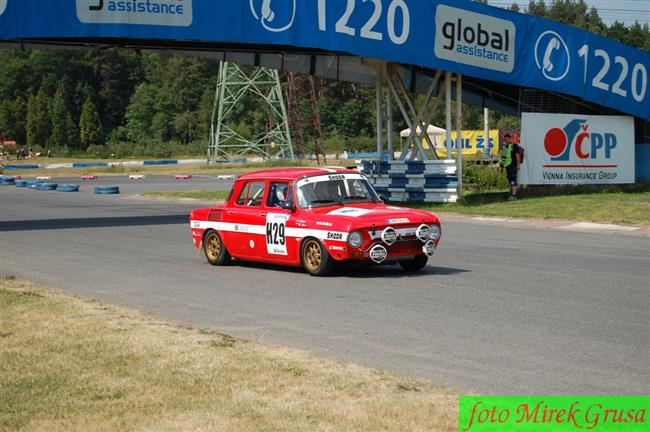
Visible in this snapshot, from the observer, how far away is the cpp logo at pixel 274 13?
2464 cm

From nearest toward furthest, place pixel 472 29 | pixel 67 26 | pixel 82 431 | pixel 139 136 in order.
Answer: pixel 82 431 < pixel 67 26 < pixel 472 29 < pixel 139 136

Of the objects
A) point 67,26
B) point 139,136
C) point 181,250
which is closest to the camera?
point 181,250

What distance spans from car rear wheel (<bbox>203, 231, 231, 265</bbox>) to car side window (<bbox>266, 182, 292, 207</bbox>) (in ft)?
3.90

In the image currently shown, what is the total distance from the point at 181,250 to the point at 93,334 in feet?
28.2

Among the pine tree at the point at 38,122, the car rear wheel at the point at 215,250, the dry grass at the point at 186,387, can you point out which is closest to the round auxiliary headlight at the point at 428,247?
the car rear wheel at the point at 215,250

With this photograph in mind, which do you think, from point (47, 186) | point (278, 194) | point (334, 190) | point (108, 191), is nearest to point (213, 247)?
point (278, 194)

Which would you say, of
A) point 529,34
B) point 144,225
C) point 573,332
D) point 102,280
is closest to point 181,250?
point 102,280

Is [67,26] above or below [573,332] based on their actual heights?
above

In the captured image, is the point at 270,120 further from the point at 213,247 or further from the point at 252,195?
the point at 252,195

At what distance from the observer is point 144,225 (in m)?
23.9

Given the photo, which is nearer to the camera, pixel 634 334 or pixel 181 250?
pixel 634 334

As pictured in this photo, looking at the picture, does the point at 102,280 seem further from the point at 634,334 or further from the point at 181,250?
the point at 634,334

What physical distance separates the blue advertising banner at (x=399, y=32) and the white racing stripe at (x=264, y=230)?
29.2 ft

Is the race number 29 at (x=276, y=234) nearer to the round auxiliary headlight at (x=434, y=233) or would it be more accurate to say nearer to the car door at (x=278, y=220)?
the car door at (x=278, y=220)
